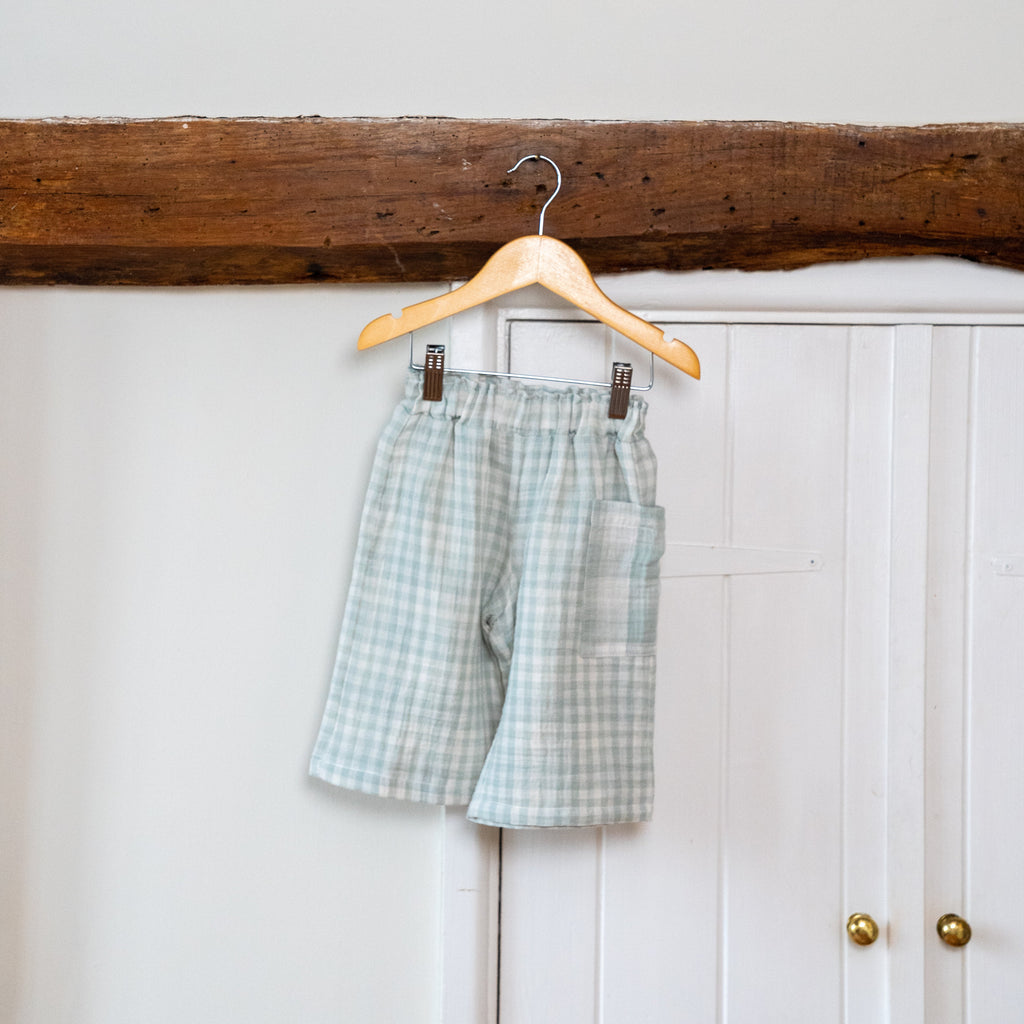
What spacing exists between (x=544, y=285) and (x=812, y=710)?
2.34ft

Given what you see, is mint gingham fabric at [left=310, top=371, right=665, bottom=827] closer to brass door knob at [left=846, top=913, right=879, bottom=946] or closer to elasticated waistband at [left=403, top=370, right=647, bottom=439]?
elasticated waistband at [left=403, top=370, right=647, bottom=439]

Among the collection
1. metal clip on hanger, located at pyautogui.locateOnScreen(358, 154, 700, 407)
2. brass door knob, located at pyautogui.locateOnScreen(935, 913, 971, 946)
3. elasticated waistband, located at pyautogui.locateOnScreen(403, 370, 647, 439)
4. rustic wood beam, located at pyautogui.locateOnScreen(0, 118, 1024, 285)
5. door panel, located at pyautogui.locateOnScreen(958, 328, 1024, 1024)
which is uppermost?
rustic wood beam, located at pyautogui.locateOnScreen(0, 118, 1024, 285)

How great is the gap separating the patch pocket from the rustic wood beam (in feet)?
1.23

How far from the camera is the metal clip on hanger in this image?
1.06 m

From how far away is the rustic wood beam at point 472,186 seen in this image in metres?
1.11

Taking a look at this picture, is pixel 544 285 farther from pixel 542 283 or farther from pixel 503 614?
pixel 503 614

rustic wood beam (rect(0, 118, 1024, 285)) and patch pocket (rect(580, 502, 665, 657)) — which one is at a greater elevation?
rustic wood beam (rect(0, 118, 1024, 285))

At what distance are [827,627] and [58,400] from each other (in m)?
1.16

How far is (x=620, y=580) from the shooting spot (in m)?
1.07

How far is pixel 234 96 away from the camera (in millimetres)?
1153

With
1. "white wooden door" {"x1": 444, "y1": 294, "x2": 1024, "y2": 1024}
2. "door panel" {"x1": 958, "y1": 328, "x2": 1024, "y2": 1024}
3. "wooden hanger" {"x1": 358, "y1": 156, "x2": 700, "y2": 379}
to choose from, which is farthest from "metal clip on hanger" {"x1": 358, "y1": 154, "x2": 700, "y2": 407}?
"door panel" {"x1": 958, "y1": 328, "x2": 1024, "y2": 1024}

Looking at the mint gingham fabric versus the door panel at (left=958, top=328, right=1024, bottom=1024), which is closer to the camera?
the mint gingham fabric

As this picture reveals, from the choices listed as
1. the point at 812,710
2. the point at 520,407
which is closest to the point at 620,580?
the point at 520,407

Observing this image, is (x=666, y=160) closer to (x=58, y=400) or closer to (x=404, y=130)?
(x=404, y=130)
